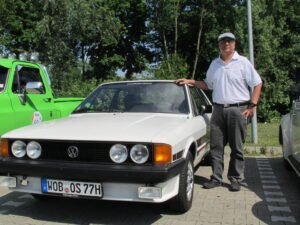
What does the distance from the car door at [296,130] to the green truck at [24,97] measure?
3.99m

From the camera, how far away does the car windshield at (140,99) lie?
603 centimetres

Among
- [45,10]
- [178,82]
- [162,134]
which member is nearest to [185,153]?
[162,134]

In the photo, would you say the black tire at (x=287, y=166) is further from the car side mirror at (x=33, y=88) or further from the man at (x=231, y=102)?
the car side mirror at (x=33, y=88)

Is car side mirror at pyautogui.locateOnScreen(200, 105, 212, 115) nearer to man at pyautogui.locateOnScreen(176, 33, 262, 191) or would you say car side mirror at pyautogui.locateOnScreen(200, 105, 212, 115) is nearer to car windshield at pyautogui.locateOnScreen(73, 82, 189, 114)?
man at pyautogui.locateOnScreen(176, 33, 262, 191)

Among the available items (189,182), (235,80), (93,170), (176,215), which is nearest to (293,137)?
(235,80)

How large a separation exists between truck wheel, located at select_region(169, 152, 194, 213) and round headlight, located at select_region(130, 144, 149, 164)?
24.7 inches

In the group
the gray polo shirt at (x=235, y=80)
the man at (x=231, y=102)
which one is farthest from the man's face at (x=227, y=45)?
the gray polo shirt at (x=235, y=80)

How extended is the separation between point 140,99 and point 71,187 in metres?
1.91

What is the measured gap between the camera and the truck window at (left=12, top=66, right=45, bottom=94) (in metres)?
7.30

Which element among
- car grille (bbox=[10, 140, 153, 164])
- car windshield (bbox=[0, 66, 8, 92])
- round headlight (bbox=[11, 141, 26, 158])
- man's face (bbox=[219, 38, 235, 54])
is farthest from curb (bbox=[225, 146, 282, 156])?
round headlight (bbox=[11, 141, 26, 158])

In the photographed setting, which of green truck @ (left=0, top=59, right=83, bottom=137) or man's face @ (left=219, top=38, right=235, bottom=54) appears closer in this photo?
man's face @ (left=219, top=38, right=235, bottom=54)

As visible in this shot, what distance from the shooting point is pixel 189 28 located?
2767cm

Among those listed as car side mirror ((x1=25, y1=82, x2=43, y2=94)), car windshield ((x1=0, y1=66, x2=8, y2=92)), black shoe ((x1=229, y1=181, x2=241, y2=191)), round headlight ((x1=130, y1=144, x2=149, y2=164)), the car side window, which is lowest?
black shoe ((x1=229, y1=181, x2=241, y2=191))

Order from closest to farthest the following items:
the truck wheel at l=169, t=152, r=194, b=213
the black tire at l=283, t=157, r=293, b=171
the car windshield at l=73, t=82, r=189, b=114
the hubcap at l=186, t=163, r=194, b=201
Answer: the truck wheel at l=169, t=152, r=194, b=213 → the hubcap at l=186, t=163, r=194, b=201 → the car windshield at l=73, t=82, r=189, b=114 → the black tire at l=283, t=157, r=293, b=171
